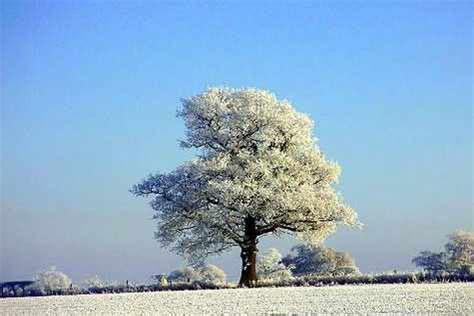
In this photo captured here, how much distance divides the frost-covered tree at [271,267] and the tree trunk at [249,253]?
1456cm

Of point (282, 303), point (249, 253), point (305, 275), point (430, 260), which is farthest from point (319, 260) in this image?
point (282, 303)

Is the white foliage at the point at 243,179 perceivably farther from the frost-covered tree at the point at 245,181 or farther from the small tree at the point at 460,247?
the small tree at the point at 460,247

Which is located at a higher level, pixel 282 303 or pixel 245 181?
pixel 245 181

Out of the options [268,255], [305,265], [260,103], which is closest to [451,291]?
[260,103]

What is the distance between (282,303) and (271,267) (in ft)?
125

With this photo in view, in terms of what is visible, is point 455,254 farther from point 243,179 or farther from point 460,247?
point 243,179

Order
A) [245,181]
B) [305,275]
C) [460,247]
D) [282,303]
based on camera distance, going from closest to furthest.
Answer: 1. [282,303]
2. [245,181]
3. [305,275]
4. [460,247]

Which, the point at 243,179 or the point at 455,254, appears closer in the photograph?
the point at 243,179

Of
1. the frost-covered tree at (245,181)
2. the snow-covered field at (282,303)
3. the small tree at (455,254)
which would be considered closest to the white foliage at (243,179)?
Result: the frost-covered tree at (245,181)

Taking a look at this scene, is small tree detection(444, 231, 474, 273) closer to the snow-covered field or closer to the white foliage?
the white foliage

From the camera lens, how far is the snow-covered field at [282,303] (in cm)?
2491

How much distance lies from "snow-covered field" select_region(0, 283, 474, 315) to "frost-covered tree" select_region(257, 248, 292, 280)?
2732 cm

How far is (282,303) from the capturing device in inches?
1087

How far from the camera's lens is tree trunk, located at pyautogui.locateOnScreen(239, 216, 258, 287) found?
149 feet
